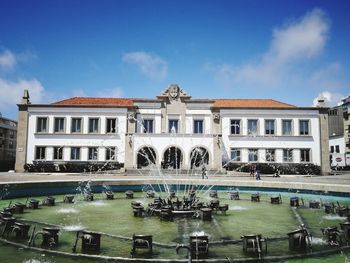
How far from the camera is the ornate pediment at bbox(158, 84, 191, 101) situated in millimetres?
40469

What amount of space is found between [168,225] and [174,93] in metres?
30.8

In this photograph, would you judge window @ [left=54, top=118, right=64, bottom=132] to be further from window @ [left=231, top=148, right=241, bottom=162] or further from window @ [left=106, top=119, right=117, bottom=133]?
window @ [left=231, top=148, right=241, bottom=162]

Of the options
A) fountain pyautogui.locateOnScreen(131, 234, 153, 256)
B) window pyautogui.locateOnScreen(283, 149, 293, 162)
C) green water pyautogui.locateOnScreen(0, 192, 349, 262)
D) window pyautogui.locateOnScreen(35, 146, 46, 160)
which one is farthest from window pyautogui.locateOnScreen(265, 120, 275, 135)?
fountain pyautogui.locateOnScreen(131, 234, 153, 256)

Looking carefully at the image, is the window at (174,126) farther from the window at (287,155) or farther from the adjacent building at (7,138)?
the adjacent building at (7,138)

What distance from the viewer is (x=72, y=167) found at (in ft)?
123

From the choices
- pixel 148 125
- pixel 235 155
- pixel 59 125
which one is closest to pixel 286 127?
pixel 235 155

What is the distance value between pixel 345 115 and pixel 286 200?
2091 inches

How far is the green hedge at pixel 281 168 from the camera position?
37750 millimetres

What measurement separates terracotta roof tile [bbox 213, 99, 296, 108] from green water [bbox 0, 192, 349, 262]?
26.1 meters

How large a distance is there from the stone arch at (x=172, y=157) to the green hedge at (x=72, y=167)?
5.24 meters

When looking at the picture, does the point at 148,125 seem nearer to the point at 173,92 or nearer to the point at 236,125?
the point at 173,92

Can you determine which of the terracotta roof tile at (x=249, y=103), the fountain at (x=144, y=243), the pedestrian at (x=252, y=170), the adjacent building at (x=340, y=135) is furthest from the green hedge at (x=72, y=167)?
the adjacent building at (x=340, y=135)

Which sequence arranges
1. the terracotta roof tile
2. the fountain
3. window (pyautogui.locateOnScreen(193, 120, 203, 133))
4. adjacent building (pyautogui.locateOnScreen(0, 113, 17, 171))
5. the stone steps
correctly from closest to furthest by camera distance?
1. the fountain
2. the stone steps
3. window (pyautogui.locateOnScreen(193, 120, 203, 133))
4. the terracotta roof tile
5. adjacent building (pyautogui.locateOnScreen(0, 113, 17, 171))

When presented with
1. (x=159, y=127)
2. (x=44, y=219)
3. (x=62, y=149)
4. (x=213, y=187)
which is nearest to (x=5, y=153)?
(x=62, y=149)
